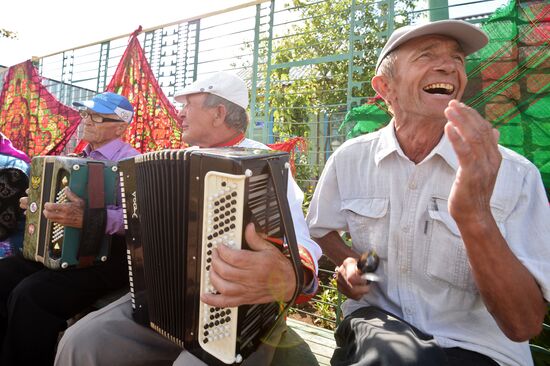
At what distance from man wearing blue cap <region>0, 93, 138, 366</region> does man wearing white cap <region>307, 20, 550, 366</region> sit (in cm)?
137

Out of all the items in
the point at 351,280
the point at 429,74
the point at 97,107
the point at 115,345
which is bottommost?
the point at 115,345

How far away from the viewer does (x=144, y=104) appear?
4.30 metres

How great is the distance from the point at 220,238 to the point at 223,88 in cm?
156

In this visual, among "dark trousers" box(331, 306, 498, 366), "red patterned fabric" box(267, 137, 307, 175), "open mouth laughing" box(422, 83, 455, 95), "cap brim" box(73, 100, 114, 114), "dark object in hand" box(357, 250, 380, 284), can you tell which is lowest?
"dark trousers" box(331, 306, 498, 366)

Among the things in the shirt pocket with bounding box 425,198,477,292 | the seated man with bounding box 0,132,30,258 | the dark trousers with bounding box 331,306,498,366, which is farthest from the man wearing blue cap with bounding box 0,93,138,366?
the shirt pocket with bounding box 425,198,477,292

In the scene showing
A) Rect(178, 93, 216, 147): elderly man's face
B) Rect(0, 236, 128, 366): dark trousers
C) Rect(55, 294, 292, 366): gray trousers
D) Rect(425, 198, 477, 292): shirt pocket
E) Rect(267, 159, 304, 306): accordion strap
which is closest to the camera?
Rect(267, 159, 304, 306): accordion strap

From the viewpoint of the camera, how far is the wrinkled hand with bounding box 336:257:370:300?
1.45 m

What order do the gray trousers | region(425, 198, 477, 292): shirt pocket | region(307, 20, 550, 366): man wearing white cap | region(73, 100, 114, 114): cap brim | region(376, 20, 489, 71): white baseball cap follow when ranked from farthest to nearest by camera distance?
region(73, 100, 114, 114): cap brim
the gray trousers
region(376, 20, 489, 71): white baseball cap
region(425, 198, 477, 292): shirt pocket
region(307, 20, 550, 366): man wearing white cap

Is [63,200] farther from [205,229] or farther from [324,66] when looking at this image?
[324,66]

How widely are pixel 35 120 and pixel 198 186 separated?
553 centimetres

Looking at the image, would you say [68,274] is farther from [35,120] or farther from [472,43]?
[35,120]

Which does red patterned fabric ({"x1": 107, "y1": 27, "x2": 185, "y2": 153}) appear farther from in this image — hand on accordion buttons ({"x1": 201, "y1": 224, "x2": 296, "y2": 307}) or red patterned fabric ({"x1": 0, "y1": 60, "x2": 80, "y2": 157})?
hand on accordion buttons ({"x1": 201, "y1": 224, "x2": 296, "y2": 307})

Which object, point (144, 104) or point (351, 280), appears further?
point (144, 104)

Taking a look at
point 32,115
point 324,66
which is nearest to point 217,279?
point 324,66
